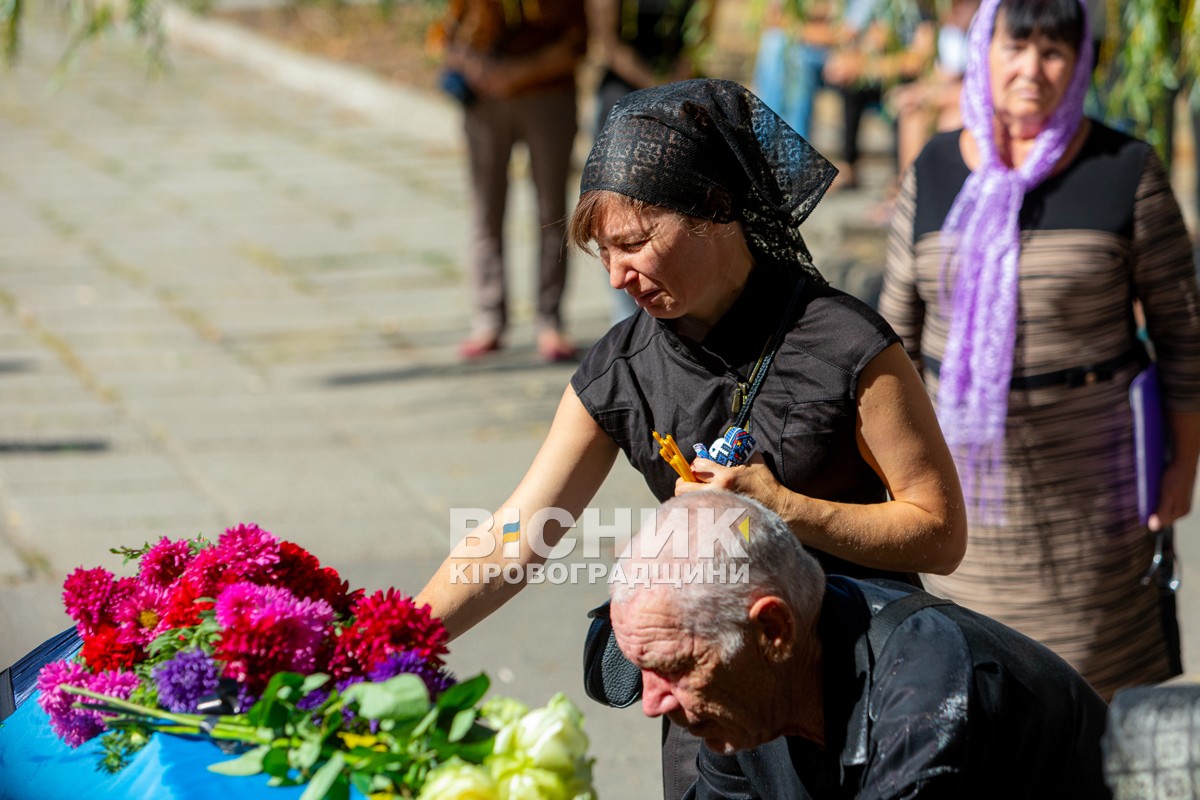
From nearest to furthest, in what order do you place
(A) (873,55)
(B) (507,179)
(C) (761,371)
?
(C) (761,371) → (A) (873,55) → (B) (507,179)

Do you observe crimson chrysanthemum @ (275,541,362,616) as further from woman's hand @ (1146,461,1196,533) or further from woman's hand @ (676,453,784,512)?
woman's hand @ (1146,461,1196,533)

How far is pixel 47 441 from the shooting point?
19.5ft

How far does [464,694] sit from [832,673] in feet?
1.71

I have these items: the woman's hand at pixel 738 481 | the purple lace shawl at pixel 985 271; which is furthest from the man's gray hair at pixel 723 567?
the purple lace shawl at pixel 985 271

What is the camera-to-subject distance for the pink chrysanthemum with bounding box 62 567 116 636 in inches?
79.3

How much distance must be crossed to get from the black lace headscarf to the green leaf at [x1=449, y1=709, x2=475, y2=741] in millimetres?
825

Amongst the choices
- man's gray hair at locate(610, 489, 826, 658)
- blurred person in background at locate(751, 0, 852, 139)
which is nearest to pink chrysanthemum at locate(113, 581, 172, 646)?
man's gray hair at locate(610, 489, 826, 658)

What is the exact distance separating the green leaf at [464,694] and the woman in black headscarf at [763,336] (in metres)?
0.50

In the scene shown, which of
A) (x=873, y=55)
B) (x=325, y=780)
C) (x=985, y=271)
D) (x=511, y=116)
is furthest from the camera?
(x=511, y=116)

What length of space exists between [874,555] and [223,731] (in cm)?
97

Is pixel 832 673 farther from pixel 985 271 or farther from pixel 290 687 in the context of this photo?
pixel 985 271

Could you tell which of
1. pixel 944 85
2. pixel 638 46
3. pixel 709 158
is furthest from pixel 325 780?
pixel 944 85

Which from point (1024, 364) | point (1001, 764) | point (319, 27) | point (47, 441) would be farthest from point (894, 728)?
point (319, 27)

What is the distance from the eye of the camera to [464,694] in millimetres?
1711
